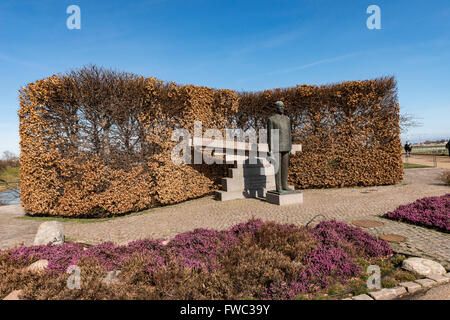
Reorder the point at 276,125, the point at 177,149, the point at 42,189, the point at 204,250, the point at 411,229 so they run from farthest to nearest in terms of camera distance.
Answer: the point at 177,149, the point at 276,125, the point at 42,189, the point at 411,229, the point at 204,250

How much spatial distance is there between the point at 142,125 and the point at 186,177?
2.91 metres

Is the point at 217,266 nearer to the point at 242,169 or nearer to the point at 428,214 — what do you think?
the point at 428,214

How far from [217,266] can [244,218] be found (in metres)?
3.60

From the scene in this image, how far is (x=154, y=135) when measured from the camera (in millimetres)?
9383

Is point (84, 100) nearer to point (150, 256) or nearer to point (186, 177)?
point (186, 177)

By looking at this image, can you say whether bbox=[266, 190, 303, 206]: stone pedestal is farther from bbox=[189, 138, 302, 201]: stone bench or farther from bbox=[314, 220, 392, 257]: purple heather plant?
bbox=[314, 220, 392, 257]: purple heather plant

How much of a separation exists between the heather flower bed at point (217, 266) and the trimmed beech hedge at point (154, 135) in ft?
13.5

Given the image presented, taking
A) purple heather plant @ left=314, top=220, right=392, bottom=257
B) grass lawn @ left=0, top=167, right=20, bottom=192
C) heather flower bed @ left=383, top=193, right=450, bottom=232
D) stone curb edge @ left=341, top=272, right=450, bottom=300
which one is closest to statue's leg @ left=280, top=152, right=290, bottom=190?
heather flower bed @ left=383, top=193, right=450, bottom=232

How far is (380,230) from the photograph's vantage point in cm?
576

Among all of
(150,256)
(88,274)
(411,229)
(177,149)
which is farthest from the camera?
(177,149)

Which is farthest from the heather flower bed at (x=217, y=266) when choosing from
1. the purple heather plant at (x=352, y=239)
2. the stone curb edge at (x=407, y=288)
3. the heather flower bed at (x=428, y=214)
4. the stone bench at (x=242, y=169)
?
the stone bench at (x=242, y=169)

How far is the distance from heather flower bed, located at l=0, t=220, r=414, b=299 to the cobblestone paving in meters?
1.25

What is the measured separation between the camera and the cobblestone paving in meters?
5.45

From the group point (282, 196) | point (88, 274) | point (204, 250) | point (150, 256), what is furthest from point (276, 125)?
point (88, 274)
